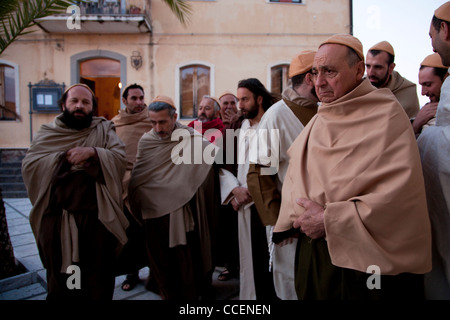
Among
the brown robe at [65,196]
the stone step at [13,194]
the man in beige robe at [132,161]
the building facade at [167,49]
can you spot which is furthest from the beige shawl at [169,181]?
the building facade at [167,49]

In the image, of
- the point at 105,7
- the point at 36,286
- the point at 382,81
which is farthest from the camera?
the point at 105,7

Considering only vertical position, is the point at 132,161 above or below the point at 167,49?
below

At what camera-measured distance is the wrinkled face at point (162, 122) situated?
3.26m

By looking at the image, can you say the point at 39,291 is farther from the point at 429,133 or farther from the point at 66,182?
the point at 429,133

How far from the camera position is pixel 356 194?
1565 mm

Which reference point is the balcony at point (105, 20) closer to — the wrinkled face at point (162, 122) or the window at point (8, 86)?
the window at point (8, 86)

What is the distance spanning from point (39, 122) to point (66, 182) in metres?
9.33

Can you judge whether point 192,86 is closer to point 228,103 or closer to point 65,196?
point 228,103

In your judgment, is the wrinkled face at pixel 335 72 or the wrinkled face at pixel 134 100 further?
the wrinkled face at pixel 134 100

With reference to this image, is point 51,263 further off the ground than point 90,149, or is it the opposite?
point 90,149

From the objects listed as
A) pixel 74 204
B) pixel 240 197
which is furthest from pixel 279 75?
pixel 74 204

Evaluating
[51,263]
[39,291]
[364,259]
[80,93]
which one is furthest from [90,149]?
[364,259]

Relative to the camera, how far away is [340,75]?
1.74 meters

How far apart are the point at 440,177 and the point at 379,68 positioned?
1351mm
